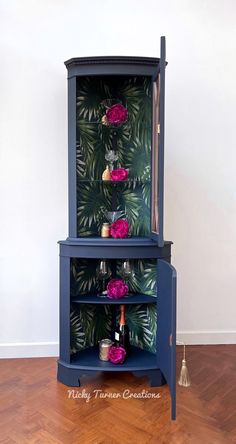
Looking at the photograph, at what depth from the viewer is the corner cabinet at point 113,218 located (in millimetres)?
2299

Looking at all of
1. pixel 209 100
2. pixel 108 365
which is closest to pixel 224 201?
pixel 209 100

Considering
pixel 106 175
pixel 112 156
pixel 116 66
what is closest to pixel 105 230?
pixel 106 175

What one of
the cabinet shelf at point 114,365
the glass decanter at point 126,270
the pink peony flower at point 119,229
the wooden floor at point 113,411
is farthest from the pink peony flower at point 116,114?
the wooden floor at point 113,411

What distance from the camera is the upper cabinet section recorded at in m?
2.43

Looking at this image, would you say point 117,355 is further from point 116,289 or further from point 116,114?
point 116,114

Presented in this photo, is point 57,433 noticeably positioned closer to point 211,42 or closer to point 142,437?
point 142,437

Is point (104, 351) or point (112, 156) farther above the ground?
point (112, 156)

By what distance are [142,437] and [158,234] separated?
1.17 metres

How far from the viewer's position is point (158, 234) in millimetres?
2170

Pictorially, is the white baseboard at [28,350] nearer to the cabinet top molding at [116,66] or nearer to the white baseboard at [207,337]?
the white baseboard at [207,337]

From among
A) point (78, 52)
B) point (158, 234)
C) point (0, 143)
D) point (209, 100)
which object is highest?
point (78, 52)

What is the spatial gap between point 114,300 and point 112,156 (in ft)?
3.69

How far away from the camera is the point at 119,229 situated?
2426mm

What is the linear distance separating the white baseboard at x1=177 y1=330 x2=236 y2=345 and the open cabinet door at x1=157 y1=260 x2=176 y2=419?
0.86 metres
